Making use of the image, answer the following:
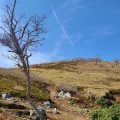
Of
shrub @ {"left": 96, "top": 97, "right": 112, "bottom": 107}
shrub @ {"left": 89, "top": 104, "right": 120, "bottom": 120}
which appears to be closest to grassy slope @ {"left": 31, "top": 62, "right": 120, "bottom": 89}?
shrub @ {"left": 96, "top": 97, "right": 112, "bottom": 107}

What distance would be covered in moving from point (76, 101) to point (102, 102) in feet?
14.0

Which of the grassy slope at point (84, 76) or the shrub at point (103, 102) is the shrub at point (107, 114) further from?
the grassy slope at point (84, 76)

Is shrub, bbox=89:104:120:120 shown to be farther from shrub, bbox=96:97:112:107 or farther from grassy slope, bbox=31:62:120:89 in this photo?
grassy slope, bbox=31:62:120:89

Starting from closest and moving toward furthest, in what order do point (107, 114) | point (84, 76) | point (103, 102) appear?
point (107, 114) < point (103, 102) < point (84, 76)

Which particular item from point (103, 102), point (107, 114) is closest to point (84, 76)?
point (103, 102)

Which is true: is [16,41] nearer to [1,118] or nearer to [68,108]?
[1,118]

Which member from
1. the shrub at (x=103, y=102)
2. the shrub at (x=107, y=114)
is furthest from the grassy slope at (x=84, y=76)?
the shrub at (x=107, y=114)

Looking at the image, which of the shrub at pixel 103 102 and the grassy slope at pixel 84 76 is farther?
the grassy slope at pixel 84 76

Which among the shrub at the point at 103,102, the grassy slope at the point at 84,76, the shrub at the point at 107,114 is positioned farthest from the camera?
the grassy slope at the point at 84,76

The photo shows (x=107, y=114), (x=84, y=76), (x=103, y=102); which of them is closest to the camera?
(x=107, y=114)

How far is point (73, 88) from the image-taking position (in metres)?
56.1

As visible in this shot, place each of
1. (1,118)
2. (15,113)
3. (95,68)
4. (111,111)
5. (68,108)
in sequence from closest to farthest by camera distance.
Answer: (111,111)
(1,118)
(15,113)
(68,108)
(95,68)

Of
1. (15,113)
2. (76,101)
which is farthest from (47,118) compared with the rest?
(76,101)

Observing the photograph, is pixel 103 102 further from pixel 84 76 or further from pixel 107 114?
pixel 84 76
